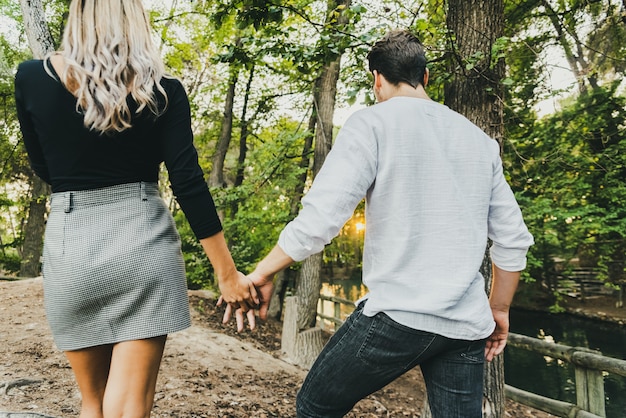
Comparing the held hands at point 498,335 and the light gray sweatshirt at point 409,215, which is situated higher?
the light gray sweatshirt at point 409,215

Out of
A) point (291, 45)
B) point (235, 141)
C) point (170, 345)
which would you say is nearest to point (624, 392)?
point (170, 345)

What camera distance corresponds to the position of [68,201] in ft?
4.91

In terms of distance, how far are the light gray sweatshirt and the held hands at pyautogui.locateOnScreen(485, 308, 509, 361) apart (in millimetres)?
398

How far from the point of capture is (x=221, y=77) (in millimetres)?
13359

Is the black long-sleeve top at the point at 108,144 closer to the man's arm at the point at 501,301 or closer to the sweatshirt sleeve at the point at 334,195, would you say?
the sweatshirt sleeve at the point at 334,195

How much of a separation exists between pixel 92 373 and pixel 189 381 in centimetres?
314

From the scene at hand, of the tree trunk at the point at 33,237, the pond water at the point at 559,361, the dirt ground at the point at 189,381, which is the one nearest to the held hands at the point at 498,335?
the dirt ground at the point at 189,381

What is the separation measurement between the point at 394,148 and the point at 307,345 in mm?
6610

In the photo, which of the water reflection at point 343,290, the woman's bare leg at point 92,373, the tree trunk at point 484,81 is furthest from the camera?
the water reflection at point 343,290

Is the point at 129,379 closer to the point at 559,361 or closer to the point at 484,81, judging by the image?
the point at 484,81

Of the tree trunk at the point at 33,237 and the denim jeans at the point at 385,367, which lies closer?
the denim jeans at the point at 385,367

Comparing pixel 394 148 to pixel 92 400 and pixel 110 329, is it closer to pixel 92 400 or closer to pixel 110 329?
pixel 110 329

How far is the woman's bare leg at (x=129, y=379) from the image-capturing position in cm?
150

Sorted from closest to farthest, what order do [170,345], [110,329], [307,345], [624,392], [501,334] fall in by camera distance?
1. [110,329]
2. [501,334]
3. [170,345]
4. [307,345]
5. [624,392]
